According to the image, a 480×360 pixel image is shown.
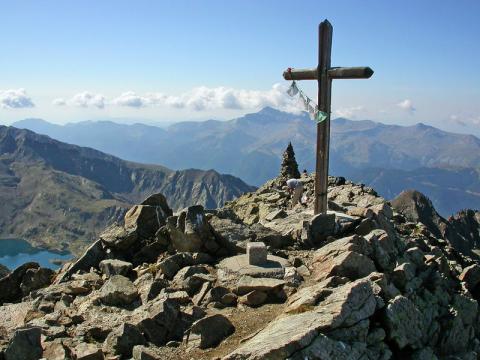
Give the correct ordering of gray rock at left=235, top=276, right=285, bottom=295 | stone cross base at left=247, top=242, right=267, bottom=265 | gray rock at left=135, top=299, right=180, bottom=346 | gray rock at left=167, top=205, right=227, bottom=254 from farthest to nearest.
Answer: gray rock at left=167, top=205, right=227, bottom=254
stone cross base at left=247, top=242, right=267, bottom=265
gray rock at left=235, top=276, right=285, bottom=295
gray rock at left=135, top=299, right=180, bottom=346

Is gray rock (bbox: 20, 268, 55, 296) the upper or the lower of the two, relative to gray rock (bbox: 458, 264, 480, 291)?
lower

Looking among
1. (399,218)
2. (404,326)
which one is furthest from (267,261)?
(399,218)

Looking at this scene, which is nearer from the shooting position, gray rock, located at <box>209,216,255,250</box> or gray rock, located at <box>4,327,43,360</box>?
gray rock, located at <box>4,327,43,360</box>

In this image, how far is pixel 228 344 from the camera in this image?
12.5 meters

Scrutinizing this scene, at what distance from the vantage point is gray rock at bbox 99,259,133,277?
60.1 feet

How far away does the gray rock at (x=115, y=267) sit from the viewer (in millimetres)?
18312

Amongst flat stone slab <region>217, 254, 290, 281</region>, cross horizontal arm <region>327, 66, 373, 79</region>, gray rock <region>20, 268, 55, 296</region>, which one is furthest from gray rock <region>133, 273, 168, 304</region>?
cross horizontal arm <region>327, 66, 373, 79</region>

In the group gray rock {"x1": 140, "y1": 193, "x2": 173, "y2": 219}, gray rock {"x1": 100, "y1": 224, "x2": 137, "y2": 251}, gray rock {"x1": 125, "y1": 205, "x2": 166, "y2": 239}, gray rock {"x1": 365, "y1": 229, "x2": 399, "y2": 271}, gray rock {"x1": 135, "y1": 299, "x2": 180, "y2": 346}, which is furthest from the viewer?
gray rock {"x1": 140, "y1": 193, "x2": 173, "y2": 219}

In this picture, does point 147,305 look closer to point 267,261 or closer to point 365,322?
point 267,261

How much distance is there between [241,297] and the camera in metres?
15.0

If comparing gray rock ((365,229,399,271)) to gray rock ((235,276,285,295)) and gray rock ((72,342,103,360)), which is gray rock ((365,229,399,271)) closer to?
gray rock ((235,276,285,295))

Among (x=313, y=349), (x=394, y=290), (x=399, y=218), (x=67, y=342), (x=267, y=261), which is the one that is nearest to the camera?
(x=313, y=349)

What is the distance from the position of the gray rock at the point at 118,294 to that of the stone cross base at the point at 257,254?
13.6 feet

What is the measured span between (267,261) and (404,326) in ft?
18.1
